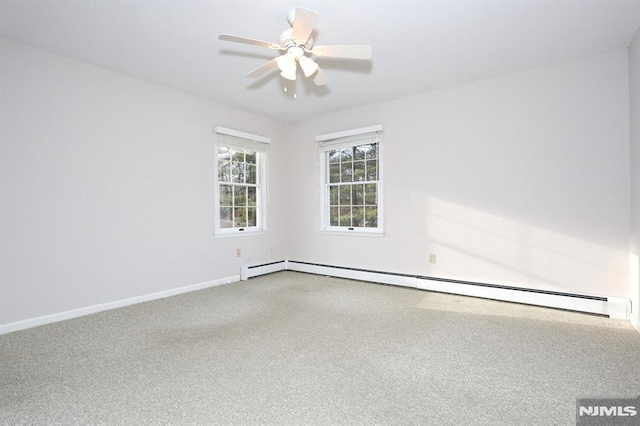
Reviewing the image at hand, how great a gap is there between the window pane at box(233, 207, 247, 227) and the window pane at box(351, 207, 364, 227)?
1650mm

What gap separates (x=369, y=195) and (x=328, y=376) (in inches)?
126

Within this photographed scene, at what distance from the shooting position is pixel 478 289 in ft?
12.8

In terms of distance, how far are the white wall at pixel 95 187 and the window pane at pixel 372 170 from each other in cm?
216

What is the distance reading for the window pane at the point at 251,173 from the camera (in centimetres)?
521

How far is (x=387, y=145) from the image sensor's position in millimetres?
4691

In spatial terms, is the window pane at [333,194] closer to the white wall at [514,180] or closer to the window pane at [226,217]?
the white wall at [514,180]

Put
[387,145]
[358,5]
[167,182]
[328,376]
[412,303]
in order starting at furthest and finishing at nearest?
[387,145]
[167,182]
[412,303]
[358,5]
[328,376]

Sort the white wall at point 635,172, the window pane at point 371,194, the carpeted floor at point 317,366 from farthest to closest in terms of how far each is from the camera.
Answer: the window pane at point 371,194 → the white wall at point 635,172 → the carpeted floor at point 317,366

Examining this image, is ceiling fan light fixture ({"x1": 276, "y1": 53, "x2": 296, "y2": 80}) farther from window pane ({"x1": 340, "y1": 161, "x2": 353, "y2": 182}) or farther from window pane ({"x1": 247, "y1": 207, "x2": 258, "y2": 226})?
window pane ({"x1": 247, "y1": 207, "x2": 258, "y2": 226})

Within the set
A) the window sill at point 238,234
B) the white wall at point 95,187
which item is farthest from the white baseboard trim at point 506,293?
the white wall at point 95,187

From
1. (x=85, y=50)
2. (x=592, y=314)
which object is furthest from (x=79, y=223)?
(x=592, y=314)

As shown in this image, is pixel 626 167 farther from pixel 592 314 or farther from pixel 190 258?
pixel 190 258

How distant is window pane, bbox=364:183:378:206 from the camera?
16.0 ft

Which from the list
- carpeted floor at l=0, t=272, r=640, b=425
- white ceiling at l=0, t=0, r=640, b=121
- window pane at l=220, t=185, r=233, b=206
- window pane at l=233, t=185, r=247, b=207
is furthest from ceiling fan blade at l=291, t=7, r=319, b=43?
window pane at l=233, t=185, r=247, b=207
